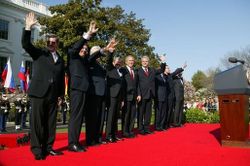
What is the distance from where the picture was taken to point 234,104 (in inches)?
242

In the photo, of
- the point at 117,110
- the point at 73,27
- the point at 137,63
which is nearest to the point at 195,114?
the point at 117,110

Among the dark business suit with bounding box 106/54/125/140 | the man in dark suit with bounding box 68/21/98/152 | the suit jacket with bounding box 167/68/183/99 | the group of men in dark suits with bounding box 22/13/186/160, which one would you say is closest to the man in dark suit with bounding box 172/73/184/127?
the suit jacket with bounding box 167/68/183/99

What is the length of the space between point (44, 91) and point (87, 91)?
106 cm

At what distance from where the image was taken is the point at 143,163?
176 inches

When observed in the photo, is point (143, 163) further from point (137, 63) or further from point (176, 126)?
point (137, 63)

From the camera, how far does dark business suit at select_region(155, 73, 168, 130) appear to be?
9.77 m

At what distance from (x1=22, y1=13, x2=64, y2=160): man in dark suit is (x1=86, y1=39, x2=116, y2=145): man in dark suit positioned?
41.8 inches

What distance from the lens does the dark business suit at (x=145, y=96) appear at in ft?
28.4

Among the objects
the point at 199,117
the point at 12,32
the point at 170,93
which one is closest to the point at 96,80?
the point at 170,93

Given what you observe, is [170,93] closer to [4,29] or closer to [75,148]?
[75,148]

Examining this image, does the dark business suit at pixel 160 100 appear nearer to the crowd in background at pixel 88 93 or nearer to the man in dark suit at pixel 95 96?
the crowd in background at pixel 88 93

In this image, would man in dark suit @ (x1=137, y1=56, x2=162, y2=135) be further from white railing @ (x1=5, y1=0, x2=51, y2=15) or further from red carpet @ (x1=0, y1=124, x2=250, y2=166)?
white railing @ (x1=5, y1=0, x2=51, y2=15)

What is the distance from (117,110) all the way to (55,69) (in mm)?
2416

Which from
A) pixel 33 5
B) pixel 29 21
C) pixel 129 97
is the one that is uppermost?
pixel 33 5
